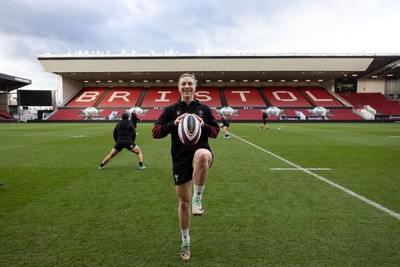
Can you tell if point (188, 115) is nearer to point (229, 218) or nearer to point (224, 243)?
point (224, 243)

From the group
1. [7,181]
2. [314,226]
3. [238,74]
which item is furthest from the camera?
[238,74]

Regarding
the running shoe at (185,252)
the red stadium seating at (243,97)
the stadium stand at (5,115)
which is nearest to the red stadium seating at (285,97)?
the red stadium seating at (243,97)

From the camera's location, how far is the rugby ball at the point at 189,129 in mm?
3043

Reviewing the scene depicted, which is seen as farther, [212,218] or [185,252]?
[212,218]

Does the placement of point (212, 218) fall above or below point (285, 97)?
below

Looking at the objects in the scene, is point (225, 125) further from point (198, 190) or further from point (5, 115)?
point (5, 115)

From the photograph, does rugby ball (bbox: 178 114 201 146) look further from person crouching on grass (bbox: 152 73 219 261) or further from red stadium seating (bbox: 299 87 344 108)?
red stadium seating (bbox: 299 87 344 108)

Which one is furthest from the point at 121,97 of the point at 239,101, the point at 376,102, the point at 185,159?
the point at 185,159

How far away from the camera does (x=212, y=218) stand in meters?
4.54

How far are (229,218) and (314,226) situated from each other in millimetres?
1300

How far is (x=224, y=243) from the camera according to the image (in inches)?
144

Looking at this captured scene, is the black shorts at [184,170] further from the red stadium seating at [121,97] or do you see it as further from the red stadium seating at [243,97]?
the red stadium seating at [121,97]

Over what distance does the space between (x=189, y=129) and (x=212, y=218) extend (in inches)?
83.0

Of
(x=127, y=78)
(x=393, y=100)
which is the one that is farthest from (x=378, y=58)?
(x=127, y=78)
